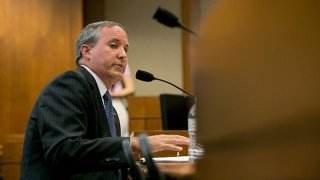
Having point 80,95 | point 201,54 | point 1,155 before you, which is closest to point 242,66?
point 201,54

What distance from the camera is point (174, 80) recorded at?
17.5ft

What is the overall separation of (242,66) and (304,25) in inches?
3.8

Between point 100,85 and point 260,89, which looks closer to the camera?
point 260,89

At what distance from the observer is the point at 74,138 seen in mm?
1530

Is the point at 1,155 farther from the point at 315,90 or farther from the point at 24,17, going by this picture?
the point at 315,90

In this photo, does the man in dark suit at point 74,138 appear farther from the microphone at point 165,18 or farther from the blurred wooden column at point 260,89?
the blurred wooden column at point 260,89

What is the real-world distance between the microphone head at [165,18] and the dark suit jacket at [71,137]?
0.48 meters

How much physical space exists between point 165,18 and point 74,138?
0.54m

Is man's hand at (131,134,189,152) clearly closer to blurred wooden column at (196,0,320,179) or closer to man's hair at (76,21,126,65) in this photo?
man's hair at (76,21,126,65)

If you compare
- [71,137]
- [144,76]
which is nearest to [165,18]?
[71,137]

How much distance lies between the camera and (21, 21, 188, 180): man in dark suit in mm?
1522

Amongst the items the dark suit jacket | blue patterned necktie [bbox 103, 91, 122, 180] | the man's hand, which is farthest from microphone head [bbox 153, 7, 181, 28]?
blue patterned necktie [bbox 103, 91, 122, 180]

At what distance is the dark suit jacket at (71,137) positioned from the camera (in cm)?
153

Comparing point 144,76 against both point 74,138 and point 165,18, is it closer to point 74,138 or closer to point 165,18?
point 74,138
